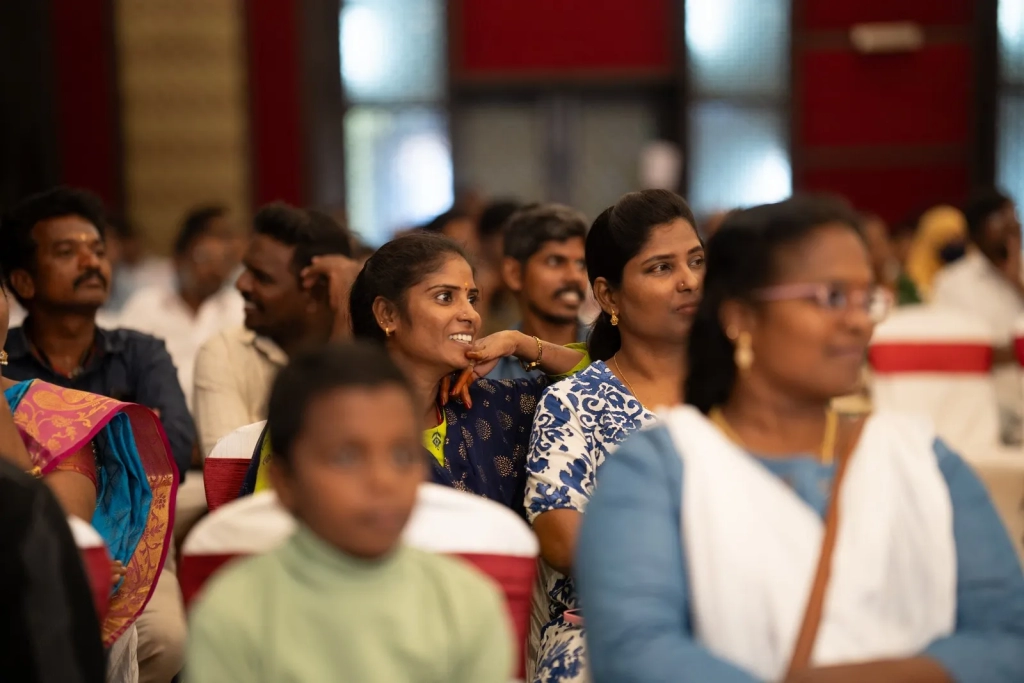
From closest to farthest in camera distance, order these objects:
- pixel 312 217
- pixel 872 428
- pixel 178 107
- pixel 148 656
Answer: pixel 872 428 < pixel 148 656 < pixel 312 217 < pixel 178 107

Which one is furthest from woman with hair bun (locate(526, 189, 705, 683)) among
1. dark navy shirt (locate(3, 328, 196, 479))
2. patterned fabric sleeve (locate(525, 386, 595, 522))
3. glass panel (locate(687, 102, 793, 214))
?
glass panel (locate(687, 102, 793, 214))

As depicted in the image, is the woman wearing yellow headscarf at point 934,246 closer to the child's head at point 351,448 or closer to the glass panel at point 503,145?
the glass panel at point 503,145

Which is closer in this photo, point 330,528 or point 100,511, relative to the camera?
point 330,528

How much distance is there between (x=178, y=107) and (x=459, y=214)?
4250mm

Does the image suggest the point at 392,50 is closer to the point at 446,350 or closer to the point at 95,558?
the point at 446,350

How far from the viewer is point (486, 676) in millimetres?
1472

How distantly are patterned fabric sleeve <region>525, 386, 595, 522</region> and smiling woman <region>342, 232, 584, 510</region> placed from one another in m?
0.14

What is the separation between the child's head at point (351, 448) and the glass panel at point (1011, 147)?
834 centimetres

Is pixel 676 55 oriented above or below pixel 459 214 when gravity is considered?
above

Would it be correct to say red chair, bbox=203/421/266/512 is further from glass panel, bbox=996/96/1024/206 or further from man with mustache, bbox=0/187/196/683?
glass panel, bbox=996/96/1024/206

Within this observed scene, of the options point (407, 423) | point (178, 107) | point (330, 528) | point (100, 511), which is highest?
point (178, 107)

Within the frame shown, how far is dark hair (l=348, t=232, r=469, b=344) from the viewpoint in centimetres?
236

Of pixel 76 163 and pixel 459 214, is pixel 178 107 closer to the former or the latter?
pixel 76 163

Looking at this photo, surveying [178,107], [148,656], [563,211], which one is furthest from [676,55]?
[148,656]
